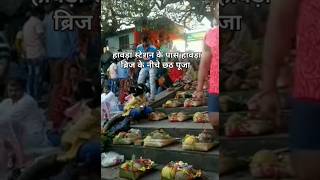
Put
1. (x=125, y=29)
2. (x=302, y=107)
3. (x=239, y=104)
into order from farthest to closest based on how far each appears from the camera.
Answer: (x=125, y=29)
(x=239, y=104)
(x=302, y=107)

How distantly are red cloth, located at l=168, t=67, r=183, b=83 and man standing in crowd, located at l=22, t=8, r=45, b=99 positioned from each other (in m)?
1.07

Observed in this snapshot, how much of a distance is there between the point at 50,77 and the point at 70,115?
0.25 meters

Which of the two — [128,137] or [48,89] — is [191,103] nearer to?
[128,137]

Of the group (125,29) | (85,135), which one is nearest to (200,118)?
(125,29)

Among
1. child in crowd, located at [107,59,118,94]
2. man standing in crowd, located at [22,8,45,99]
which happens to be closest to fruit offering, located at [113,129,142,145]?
child in crowd, located at [107,59,118,94]

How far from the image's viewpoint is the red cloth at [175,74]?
133 inches

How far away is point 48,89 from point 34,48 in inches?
9.8

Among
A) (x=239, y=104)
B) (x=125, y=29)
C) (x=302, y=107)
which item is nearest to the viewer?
(x=302, y=107)

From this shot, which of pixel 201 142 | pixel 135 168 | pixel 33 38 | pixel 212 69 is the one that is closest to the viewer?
pixel 33 38

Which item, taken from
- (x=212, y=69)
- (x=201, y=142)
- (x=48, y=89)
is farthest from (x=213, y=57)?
(x=48, y=89)

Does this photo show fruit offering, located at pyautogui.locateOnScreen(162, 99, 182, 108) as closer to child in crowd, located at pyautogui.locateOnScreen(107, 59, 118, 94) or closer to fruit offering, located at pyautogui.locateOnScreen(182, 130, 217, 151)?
fruit offering, located at pyautogui.locateOnScreen(182, 130, 217, 151)

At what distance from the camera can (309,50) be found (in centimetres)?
231

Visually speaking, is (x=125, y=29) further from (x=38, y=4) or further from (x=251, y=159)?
(x=251, y=159)

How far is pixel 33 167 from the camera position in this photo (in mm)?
2684
